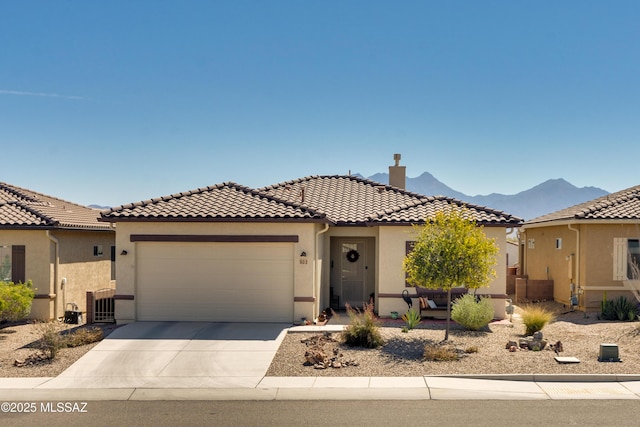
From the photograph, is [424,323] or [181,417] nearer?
[181,417]

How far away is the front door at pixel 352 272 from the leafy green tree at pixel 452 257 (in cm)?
518

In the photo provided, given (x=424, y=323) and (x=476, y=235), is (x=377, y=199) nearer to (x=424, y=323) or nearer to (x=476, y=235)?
(x=424, y=323)

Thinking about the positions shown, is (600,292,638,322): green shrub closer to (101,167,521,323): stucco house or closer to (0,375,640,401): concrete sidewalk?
(101,167,521,323): stucco house

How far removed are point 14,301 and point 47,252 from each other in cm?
220

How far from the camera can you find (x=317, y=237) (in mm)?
16375

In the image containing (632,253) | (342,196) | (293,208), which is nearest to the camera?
(293,208)

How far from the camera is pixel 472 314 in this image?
14.4 metres

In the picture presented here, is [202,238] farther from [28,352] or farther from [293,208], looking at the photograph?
[28,352]

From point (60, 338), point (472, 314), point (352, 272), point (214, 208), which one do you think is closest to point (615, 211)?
point (472, 314)

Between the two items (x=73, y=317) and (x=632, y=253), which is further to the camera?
(x=632, y=253)

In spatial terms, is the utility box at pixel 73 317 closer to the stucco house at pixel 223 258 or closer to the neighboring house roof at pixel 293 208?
the stucco house at pixel 223 258

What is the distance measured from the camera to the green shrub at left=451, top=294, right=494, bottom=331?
14398mm

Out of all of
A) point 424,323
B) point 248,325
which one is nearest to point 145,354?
point 248,325

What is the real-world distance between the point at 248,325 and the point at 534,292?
1183cm
